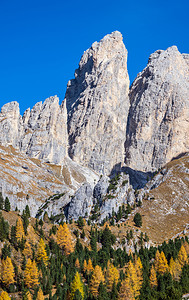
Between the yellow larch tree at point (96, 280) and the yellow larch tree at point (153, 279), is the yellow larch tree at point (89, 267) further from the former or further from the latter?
the yellow larch tree at point (153, 279)

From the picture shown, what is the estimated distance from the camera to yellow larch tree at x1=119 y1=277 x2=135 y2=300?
114 metres

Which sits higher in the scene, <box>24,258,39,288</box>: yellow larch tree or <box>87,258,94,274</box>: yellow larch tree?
<box>87,258,94,274</box>: yellow larch tree

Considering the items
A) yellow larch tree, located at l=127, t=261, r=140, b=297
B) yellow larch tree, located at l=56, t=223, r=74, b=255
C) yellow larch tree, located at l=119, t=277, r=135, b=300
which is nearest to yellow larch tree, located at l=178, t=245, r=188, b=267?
yellow larch tree, located at l=127, t=261, r=140, b=297

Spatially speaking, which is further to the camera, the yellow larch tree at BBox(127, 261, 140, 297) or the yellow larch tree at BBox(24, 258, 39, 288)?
the yellow larch tree at BBox(24, 258, 39, 288)

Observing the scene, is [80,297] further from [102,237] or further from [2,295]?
[102,237]

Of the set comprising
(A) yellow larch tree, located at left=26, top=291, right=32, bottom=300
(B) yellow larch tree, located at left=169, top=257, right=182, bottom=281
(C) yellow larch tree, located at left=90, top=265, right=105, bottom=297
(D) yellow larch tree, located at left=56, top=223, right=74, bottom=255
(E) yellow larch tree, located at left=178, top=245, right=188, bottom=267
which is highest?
(D) yellow larch tree, located at left=56, top=223, right=74, bottom=255

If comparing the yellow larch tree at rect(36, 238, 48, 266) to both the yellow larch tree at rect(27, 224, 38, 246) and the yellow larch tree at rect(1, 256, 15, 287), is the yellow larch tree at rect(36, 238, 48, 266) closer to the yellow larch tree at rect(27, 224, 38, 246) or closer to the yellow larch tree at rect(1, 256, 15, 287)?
the yellow larch tree at rect(27, 224, 38, 246)

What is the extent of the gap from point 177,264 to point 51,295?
5093cm

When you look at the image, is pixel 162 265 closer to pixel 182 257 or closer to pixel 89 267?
pixel 182 257

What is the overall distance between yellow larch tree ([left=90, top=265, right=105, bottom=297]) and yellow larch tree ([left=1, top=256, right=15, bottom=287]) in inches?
1118

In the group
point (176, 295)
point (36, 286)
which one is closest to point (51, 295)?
point (36, 286)

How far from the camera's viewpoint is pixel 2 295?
350 feet

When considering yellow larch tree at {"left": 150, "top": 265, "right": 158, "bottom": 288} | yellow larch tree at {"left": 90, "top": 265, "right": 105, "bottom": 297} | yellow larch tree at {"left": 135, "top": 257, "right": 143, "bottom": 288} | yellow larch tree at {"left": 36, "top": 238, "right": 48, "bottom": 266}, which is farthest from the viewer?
yellow larch tree at {"left": 36, "top": 238, "right": 48, "bottom": 266}

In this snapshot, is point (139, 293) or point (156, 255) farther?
point (156, 255)
